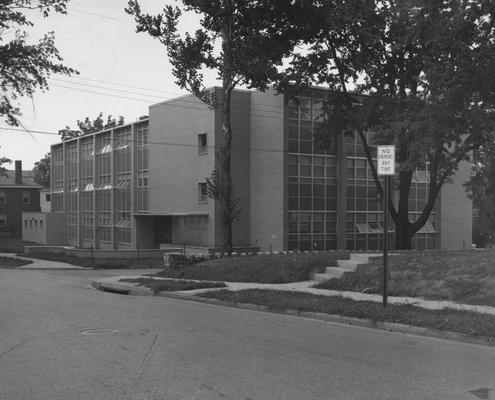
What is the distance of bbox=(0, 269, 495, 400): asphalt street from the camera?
5.69 meters

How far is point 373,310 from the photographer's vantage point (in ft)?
33.6

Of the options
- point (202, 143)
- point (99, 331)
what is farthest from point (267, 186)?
point (99, 331)

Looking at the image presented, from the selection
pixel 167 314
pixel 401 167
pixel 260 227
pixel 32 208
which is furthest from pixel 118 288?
pixel 32 208

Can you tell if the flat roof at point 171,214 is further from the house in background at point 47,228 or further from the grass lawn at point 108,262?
the house in background at point 47,228

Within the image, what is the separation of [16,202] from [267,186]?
4793 cm

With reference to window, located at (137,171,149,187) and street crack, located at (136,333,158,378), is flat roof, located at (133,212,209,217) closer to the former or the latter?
window, located at (137,171,149,187)

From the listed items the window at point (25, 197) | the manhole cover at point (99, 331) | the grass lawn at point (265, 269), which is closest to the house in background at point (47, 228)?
the window at point (25, 197)

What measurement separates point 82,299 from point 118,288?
139 inches

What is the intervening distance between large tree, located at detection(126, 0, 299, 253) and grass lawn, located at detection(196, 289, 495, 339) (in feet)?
41.0

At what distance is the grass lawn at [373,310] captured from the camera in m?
8.77

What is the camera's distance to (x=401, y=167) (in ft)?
71.2

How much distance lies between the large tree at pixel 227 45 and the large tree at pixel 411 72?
1675 millimetres

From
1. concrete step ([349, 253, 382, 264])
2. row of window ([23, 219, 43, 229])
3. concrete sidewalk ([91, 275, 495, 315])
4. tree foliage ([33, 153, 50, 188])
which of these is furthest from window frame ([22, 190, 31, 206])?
concrete step ([349, 253, 382, 264])

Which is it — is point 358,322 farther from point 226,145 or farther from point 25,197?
point 25,197
